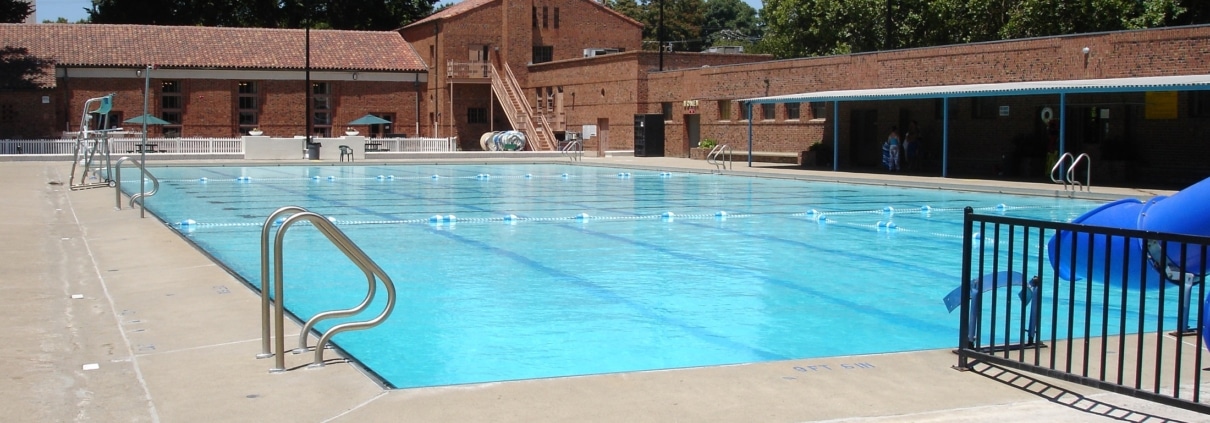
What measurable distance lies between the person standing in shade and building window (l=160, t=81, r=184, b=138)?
34.7 metres

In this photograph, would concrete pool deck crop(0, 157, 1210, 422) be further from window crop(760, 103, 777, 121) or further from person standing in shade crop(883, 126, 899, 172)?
window crop(760, 103, 777, 121)

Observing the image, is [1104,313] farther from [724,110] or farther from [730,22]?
[730,22]

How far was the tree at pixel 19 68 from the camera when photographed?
4794 centimetres

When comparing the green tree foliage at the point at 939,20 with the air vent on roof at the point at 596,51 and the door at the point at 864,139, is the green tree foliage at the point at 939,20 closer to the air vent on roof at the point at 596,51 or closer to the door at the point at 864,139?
the door at the point at 864,139

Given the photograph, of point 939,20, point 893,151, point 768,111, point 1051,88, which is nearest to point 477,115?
point 768,111

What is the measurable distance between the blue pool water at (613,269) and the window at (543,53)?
113 ft

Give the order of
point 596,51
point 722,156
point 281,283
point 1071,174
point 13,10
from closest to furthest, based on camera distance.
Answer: point 281,283 → point 1071,174 → point 722,156 → point 13,10 → point 596,51

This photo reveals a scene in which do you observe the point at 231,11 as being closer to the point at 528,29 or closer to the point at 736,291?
the point at 528,29

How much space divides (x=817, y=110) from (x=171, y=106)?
3149 cm

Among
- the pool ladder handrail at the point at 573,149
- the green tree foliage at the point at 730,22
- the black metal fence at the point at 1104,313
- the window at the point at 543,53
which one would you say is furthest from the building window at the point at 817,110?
the green tree foliage at the point at 730,22

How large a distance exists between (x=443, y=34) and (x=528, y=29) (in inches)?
178

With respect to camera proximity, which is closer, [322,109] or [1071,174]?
[1071,174]

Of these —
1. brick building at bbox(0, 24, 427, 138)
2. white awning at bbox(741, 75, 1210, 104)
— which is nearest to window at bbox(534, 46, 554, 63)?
brick building at bbox(0, 24, 427, 138)

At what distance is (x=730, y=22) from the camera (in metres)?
122
